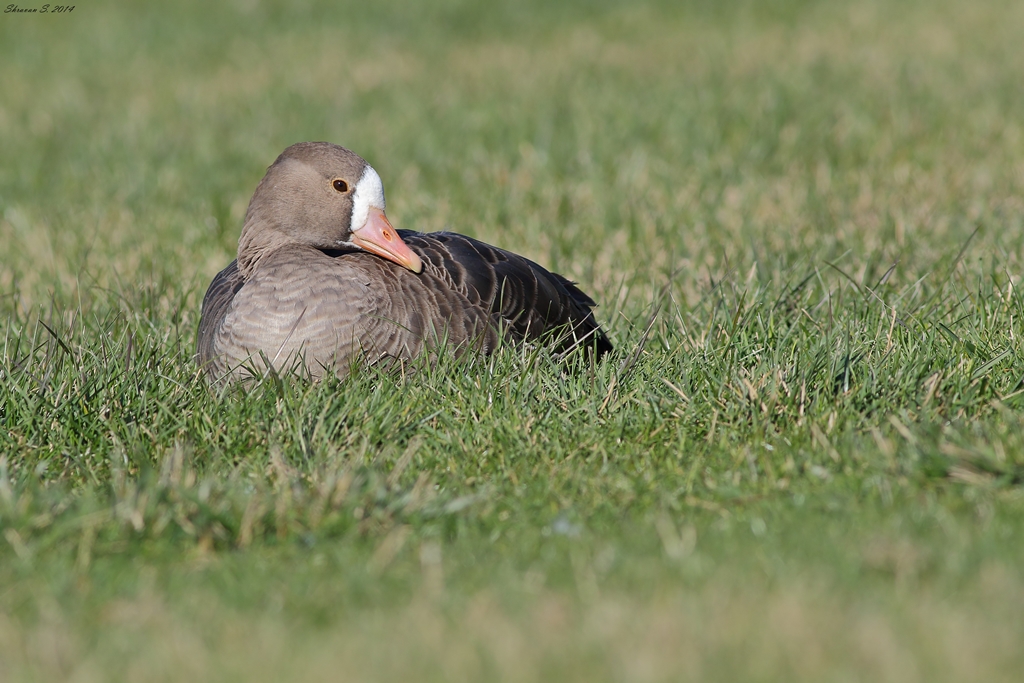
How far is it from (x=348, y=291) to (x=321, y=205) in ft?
2.05

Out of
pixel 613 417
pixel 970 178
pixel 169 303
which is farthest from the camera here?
pixel 970 178

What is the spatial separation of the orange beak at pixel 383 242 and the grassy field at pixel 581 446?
1.89 ft

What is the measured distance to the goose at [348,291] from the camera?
450 cm

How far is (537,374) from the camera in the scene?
4.39m

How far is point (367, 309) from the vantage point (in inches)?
180

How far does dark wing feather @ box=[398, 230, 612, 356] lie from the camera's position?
4.95m

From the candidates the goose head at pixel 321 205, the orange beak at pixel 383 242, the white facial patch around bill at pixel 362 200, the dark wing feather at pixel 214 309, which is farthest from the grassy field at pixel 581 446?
the white facial patch around bill at pixel 362 200

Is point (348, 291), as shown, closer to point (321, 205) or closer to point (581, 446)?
point (321, 205)

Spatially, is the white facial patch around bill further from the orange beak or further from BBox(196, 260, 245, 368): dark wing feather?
BBox(196, 260, 245, 368): dark wing feather

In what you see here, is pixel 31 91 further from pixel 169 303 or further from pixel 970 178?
pixel 970 178

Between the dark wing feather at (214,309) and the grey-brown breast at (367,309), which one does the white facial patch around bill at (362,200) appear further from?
the dark wing feather at (214,309)

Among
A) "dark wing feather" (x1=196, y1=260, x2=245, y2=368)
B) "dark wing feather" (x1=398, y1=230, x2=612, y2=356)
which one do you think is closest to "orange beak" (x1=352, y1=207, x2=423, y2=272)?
"dark wing feather" (x1=398, y1=230, x2=612, y2=356)

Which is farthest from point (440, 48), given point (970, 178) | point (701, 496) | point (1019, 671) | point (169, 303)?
point (1019, 671)

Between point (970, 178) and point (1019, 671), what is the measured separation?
581 cm
